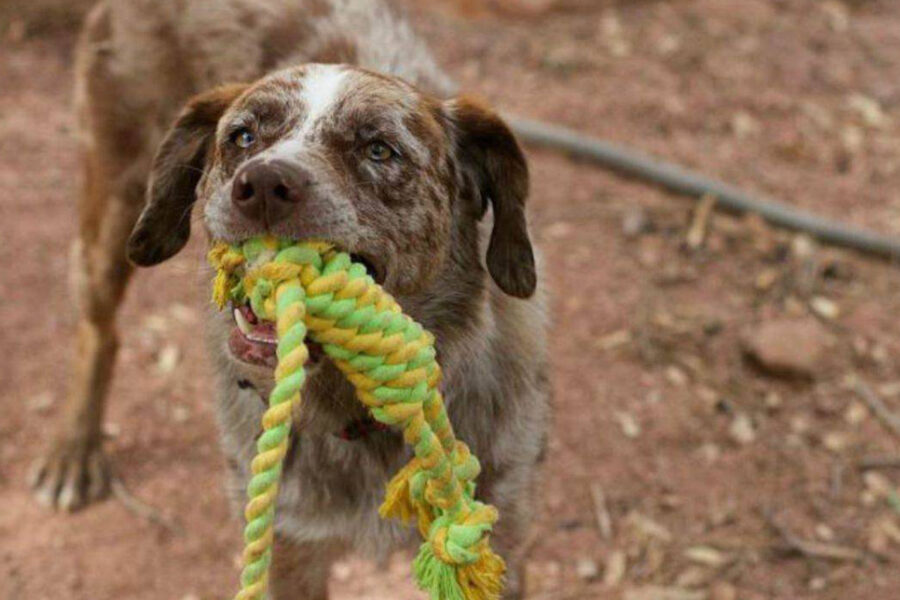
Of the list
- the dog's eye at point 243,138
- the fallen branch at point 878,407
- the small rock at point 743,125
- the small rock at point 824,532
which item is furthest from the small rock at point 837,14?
the dog's eye at point 243,138

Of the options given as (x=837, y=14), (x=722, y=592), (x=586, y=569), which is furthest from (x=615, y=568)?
(x=837, y=14)

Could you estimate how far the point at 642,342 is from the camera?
5328 mm

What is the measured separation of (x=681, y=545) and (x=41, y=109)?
4450mm

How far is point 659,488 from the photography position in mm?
4680

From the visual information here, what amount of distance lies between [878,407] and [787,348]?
43 cm

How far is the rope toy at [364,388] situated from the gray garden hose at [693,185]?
3.85 meters

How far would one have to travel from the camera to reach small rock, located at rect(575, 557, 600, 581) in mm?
4328

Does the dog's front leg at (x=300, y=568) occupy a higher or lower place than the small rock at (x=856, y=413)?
higher

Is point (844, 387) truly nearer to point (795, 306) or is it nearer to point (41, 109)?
point (795, 306)

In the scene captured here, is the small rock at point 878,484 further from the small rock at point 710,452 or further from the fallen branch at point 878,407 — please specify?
the small rock at point 710,452

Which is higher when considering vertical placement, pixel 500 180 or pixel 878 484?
pixel 500 180

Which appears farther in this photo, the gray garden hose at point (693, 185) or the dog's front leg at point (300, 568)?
the gray garden hose at point (693, 185)

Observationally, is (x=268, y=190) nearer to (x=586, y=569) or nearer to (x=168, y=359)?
(x=586, y=569)

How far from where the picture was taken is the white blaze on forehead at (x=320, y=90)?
2.85 meters
